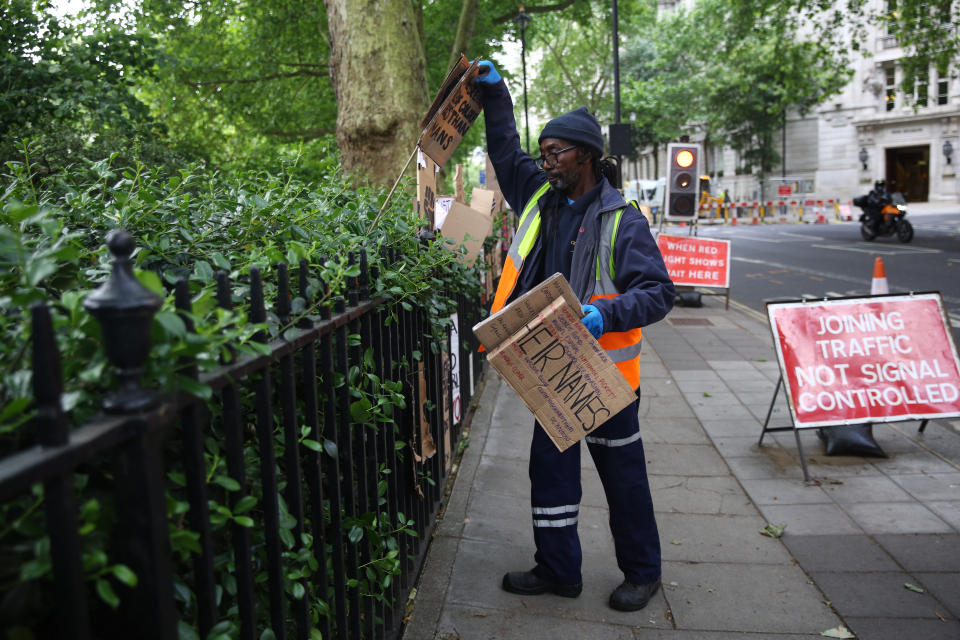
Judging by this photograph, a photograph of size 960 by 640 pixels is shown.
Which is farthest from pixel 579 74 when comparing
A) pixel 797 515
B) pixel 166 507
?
pixel 166 507

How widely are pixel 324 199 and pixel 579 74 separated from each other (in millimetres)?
44631

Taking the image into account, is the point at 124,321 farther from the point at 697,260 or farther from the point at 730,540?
the point at 697,260

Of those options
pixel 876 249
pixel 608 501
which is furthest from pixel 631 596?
pixel 876 249

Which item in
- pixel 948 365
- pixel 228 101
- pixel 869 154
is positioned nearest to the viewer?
pixel 948 365

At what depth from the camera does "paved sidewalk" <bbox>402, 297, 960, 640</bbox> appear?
319 centimetres

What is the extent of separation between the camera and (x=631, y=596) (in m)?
3.29

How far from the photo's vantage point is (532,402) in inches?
114

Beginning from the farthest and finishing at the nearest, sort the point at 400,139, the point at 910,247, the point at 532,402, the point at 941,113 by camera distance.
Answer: the point at 941,113, the point at 910,247, the point at 400,139, the point at 532,402

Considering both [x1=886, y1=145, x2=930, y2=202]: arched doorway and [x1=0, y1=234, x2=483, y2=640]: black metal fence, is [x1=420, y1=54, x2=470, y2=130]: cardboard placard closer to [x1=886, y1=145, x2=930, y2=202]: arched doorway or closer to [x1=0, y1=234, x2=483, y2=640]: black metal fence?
[x1=0, y1=234, x2=483, y2=640]: black metal fence

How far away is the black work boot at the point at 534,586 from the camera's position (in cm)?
339

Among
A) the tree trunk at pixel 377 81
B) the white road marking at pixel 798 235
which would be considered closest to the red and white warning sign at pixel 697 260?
the tree trunk at pixel 377 81

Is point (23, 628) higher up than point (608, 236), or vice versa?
point (608, 236)

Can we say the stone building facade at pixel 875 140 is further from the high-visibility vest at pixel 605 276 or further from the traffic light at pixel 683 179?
the high-visibility vest at pixel 605 276

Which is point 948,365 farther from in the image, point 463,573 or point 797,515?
point 463,573
